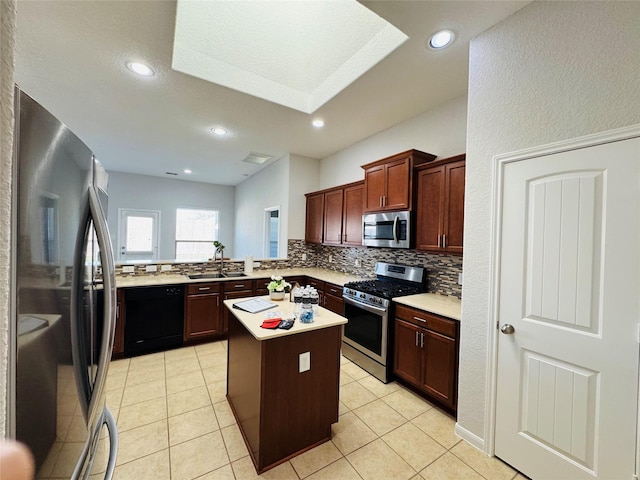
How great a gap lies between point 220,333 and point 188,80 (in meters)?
3.05

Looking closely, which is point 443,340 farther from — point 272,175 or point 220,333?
point 272,175

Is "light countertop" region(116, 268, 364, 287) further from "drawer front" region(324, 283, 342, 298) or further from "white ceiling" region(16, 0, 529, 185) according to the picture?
"white ceiling" region(16, 0, 529, 185)

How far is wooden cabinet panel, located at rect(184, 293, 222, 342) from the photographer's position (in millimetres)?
3496

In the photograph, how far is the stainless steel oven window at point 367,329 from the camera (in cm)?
272

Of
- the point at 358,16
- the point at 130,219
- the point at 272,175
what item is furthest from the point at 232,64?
the point at 130,219

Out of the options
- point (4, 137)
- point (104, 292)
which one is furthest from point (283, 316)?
point (4, 137)

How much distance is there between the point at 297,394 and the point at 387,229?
198 centimetres

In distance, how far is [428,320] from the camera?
235cm

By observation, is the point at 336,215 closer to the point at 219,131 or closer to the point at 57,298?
the point at 219,131

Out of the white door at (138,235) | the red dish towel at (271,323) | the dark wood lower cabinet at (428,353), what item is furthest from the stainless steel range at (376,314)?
the white door at (138,235)

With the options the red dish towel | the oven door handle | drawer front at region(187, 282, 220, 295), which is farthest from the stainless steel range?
drawer front at region(187, 282, 220, 295)

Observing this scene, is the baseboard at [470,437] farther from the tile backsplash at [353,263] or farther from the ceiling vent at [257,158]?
the ceiling vent at [257,158]

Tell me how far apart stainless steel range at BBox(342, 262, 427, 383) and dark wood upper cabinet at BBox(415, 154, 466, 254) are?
53cm

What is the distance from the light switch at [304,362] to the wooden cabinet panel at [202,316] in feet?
7.50
